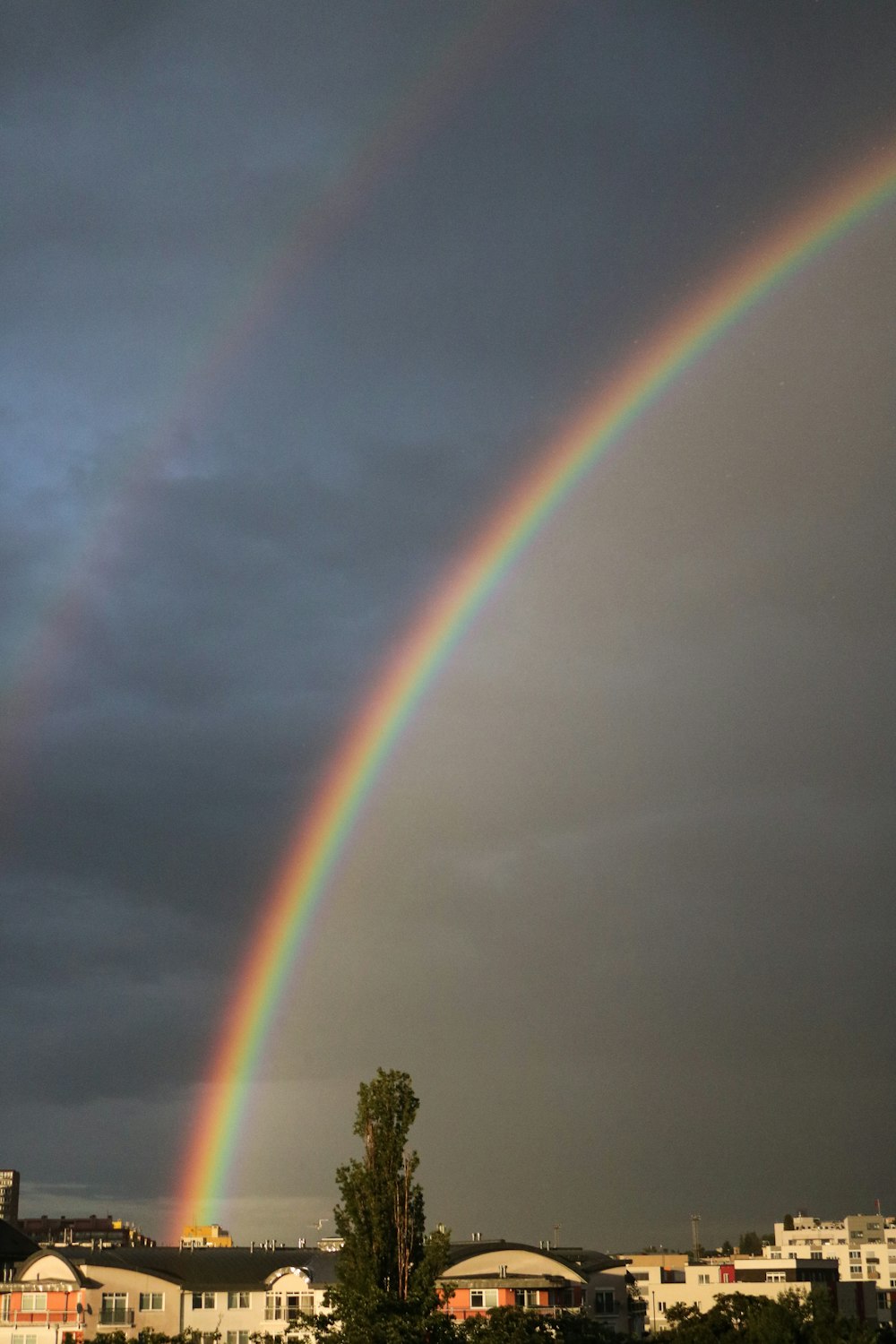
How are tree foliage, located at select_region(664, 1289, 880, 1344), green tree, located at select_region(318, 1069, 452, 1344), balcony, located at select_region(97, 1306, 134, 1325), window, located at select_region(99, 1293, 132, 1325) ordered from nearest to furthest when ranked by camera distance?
green tree, located at select_region(318, 1069, 452, 1344)
tree foliage, located at select_region(664, 1289, 880, 1344)
balcony, located at select_region(97, 1306, 134, 1325)
window, located at select_region(99, 1293, 132, 1325)

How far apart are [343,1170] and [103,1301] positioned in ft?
204

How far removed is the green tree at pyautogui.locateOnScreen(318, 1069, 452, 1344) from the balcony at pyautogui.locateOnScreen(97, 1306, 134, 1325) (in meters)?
57.2

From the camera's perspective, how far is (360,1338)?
57781mm

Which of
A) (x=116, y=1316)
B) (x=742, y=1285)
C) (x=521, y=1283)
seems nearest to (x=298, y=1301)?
(x=116, y=1316)

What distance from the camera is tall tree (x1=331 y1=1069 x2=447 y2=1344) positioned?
2333 inches

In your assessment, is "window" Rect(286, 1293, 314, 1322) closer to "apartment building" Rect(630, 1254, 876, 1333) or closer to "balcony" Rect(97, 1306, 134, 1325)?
"balcony" Rect(97, 1306, 134, 1325)

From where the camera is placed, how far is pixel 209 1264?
405ft

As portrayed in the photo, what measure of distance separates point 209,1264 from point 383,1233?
67884 millimetres

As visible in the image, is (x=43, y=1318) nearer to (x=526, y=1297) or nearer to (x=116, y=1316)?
(x=116, y=1316)

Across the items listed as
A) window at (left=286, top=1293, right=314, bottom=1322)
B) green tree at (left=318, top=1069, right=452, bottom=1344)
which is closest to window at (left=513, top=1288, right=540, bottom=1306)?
window at (left=286, top=1293, right=314, bottom=1322)

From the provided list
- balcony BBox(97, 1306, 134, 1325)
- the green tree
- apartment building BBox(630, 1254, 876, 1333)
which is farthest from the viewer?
apartment building BBox(630, 1254, 876, 1333)

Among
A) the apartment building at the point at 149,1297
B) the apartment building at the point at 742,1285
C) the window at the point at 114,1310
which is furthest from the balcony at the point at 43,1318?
the apartment building at the point at 742,1285

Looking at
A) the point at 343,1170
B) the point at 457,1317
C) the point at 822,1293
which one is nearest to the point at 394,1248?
the point at 343,1170

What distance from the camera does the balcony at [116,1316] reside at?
114875mm
